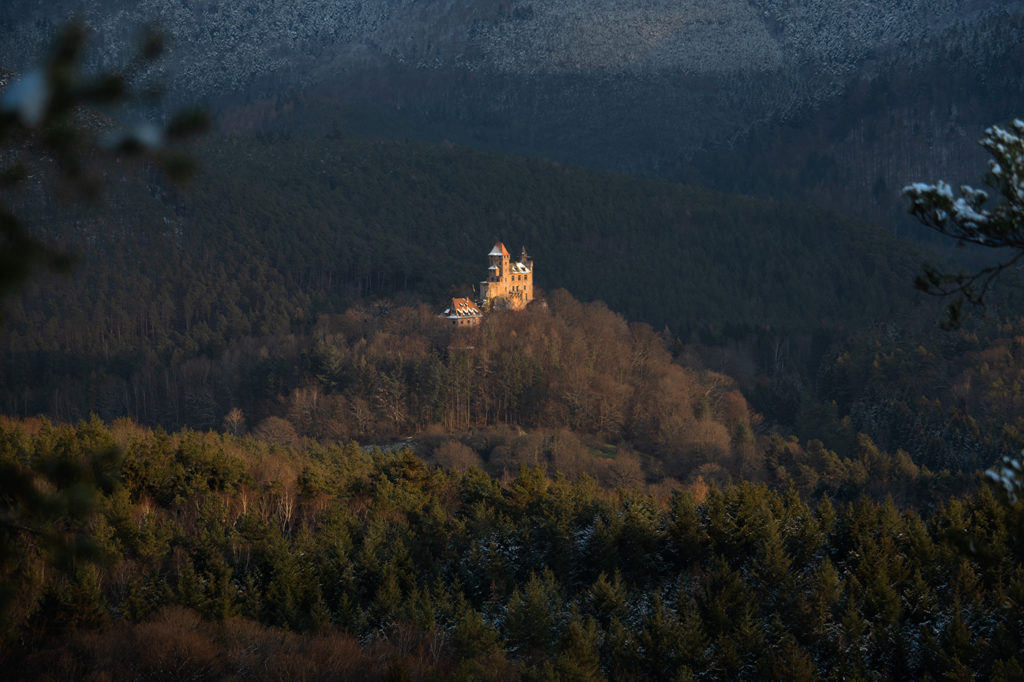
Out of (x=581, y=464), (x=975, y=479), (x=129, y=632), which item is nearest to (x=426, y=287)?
(x=581, y=464)

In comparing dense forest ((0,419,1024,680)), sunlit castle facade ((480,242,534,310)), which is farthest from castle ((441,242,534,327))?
dense forest ((0,419,1024,680))

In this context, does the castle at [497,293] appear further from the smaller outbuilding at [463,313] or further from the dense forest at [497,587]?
the dense forest at [497,587]

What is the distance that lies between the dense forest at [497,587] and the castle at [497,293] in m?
61.6

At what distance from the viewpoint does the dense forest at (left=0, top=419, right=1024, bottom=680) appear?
129 feet

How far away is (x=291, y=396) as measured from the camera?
118625 mm

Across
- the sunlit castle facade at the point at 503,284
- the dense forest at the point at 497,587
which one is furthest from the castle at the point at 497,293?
the dense forest at the point at 497,587

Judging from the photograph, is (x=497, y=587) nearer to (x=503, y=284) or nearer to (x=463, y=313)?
(x=463, y=313)

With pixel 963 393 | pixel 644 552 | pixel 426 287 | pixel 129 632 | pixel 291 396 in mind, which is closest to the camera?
pixel 129 632

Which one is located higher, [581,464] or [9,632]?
[9,632]

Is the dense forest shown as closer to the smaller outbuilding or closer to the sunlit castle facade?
the smaller outbuilding

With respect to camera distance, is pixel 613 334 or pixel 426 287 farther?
pixel 426 287

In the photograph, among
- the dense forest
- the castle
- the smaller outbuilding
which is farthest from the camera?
the castle

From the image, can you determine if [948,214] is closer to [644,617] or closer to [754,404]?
[644,617]

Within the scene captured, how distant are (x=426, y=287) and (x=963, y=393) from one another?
7266 cm
